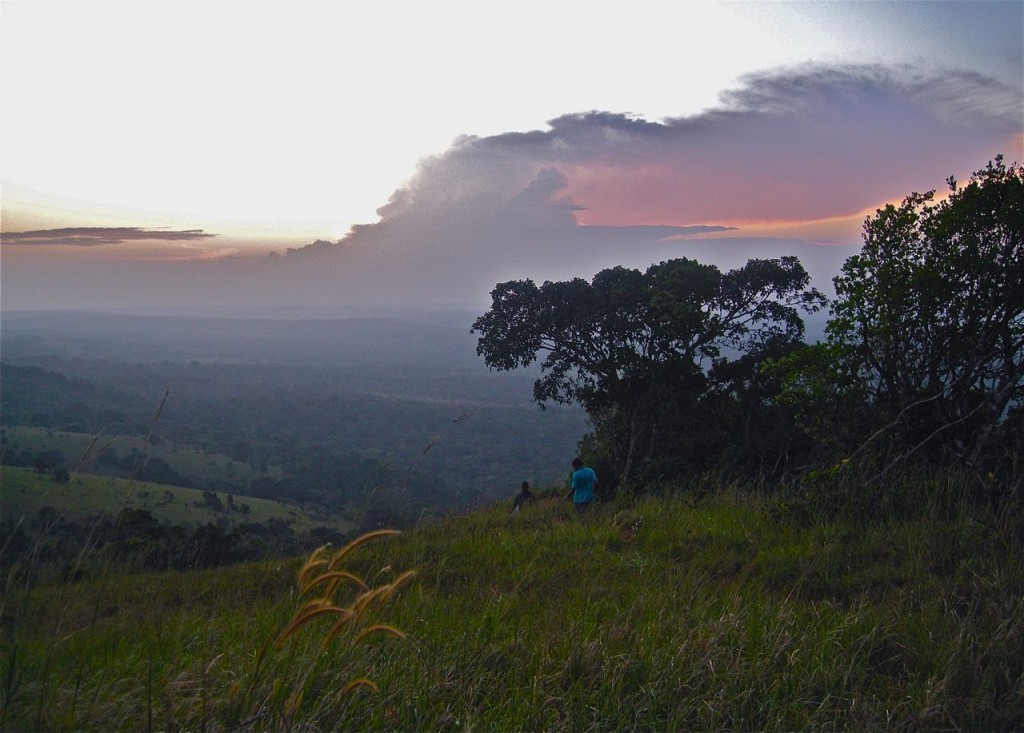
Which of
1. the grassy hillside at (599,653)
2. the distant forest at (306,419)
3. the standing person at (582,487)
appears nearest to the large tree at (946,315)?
the grassy hillside at (599,653)

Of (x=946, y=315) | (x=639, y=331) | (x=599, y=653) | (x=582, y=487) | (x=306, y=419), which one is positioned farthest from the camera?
(x=306, y=419)

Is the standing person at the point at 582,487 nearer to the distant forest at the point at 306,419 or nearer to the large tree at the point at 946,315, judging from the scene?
the distant forest at the point at 306,419

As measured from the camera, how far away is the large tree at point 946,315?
679 centimetres

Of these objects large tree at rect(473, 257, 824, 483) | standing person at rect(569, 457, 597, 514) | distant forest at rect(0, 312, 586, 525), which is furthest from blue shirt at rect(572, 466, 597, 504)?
large tree at rect(473, 257, 824, 483)

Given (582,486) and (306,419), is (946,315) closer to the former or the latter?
(582,486)

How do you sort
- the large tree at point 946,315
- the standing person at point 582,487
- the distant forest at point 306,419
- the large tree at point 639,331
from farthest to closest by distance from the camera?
the distant forest at point 306,419, the large tree at point 639,331, the standing person at point 582,487, the large tree at point 946,315

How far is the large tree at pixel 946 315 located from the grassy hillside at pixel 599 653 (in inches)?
103

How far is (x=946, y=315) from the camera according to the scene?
7.53 metres

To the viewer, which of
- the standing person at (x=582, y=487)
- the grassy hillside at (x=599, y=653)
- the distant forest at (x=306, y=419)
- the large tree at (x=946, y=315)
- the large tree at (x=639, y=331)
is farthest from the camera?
the distant forest at (x=306, y=419)

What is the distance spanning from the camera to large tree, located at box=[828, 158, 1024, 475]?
267 inches

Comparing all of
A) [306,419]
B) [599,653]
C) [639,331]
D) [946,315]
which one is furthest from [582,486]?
[306,419]

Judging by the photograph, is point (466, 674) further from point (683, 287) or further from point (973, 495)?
point (683, 287)

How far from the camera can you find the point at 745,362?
63.4 ft

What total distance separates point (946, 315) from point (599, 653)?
22.5 feet
